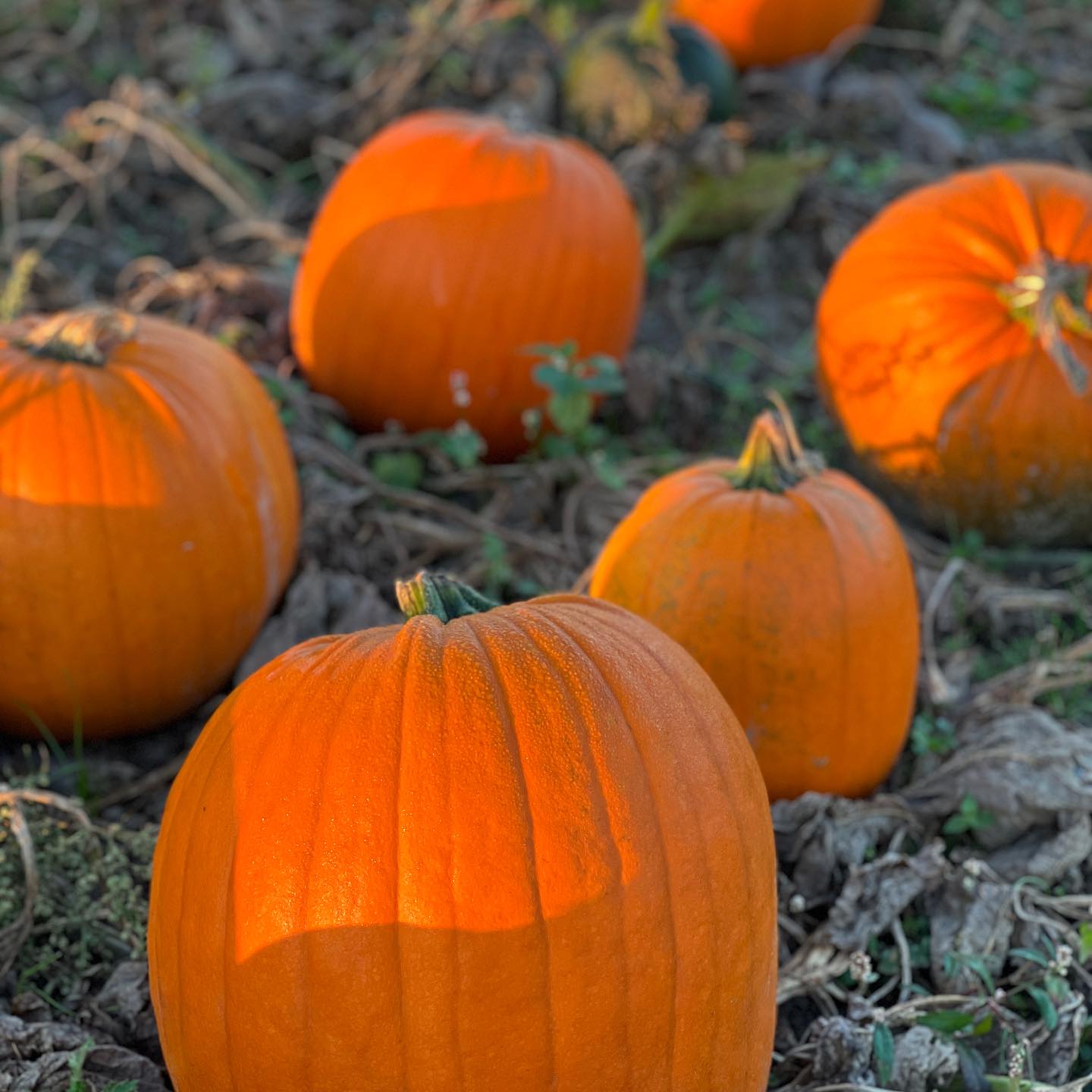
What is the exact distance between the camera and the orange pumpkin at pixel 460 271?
3.89m

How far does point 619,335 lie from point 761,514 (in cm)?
159

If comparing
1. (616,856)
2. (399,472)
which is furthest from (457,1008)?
(399,472)

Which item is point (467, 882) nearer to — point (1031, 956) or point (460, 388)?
point (1031, 956)

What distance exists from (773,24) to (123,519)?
4.73m

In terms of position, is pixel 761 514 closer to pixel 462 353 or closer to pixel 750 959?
pixel 750 959

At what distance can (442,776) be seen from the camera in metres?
1.85

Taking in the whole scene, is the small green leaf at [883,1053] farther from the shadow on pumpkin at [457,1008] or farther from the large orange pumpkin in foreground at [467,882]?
the shadow on pumpkin at [457,1008]

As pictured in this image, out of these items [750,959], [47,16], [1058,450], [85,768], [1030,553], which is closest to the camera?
[750,959]

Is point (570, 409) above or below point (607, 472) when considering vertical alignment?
above

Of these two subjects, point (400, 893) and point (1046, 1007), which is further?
point (1046, 1007)

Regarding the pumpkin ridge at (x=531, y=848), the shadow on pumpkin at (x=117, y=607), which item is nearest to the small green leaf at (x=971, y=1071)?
the pumpkin ridge at (x=531, y=848)

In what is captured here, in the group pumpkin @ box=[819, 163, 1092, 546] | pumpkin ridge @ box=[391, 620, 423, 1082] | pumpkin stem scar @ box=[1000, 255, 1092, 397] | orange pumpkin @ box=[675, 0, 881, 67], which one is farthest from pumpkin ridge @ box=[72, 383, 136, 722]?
orange pumpkin @ box=[675, 0, 881, 67]

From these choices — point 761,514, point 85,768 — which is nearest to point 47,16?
point 85,768

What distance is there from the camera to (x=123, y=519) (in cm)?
281
